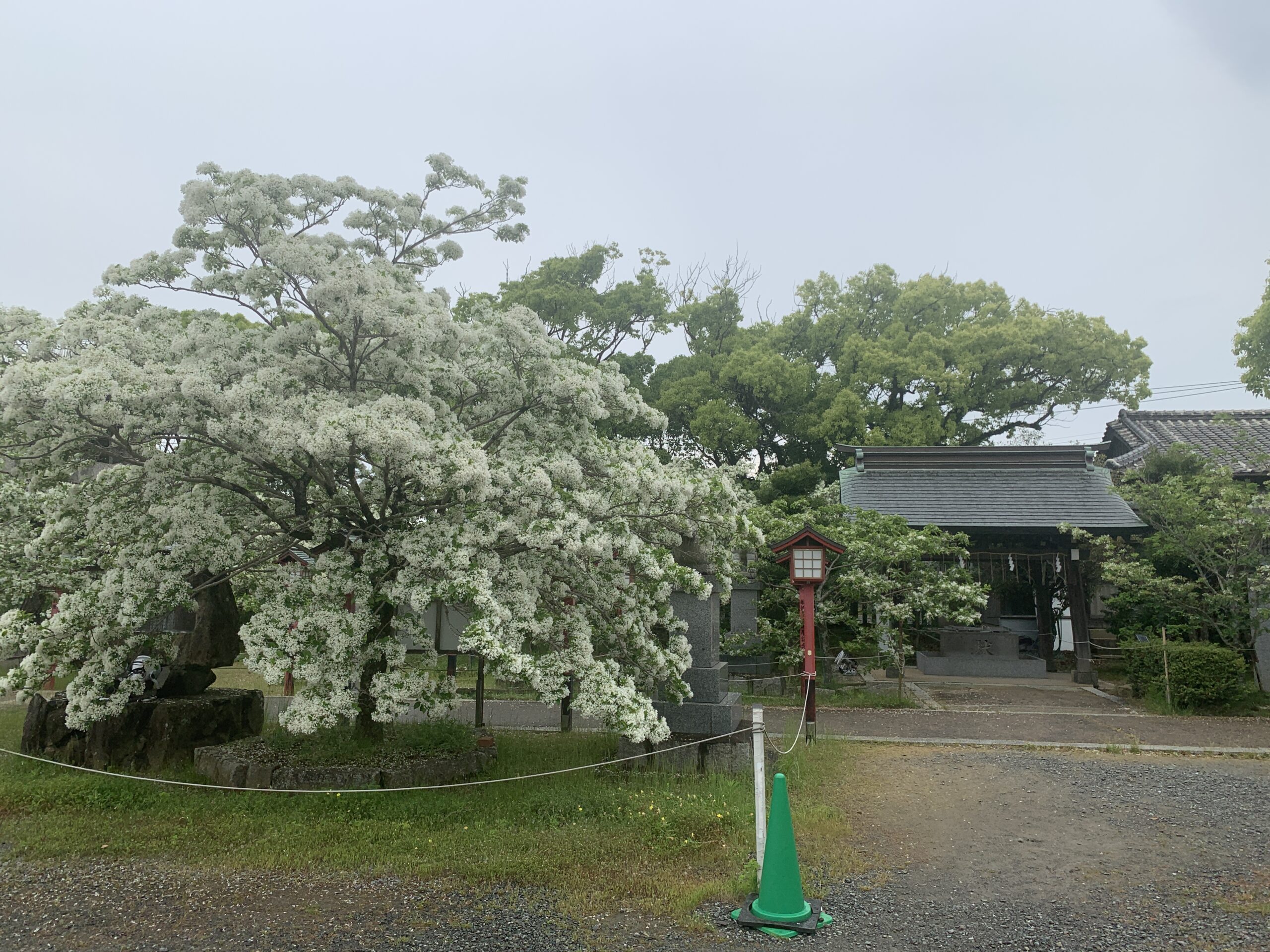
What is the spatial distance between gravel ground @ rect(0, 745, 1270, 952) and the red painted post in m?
3.00

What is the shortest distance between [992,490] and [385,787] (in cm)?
1555

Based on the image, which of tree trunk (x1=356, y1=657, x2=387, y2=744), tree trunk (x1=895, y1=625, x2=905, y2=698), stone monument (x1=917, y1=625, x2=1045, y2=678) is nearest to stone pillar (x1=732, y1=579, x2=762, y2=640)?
tree trunk (x1=895, y1=625, x2=905, y2=698)

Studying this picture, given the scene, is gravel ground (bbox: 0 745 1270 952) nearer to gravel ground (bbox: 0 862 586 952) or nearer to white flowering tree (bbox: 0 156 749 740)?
gravel ground (bbox: 0 862 586 952)

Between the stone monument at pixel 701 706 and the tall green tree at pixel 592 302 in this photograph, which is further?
the tall green tree at pixel 592 302

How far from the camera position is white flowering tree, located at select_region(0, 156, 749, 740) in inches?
263

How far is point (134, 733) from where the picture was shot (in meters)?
8.88

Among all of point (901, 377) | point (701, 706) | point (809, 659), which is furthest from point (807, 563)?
point (901, 377)

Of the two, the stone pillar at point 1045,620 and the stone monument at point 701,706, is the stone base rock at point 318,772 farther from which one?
the stone pillar at point 1045,620

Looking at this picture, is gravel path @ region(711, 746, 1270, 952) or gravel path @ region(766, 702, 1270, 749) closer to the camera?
gravel path @ region(711, 746, 1270, 952)

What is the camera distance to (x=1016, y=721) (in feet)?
39.5

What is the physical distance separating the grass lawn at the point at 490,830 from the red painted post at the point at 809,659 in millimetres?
1898

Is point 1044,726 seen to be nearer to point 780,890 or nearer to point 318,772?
point 780,890

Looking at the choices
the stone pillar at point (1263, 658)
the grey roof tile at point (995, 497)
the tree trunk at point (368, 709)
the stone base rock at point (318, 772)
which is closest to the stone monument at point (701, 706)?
the stone base rock at point (318, 772)

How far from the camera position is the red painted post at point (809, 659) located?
33.9ft
